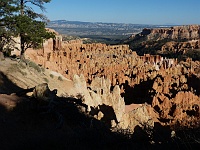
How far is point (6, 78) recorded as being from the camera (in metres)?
15.2

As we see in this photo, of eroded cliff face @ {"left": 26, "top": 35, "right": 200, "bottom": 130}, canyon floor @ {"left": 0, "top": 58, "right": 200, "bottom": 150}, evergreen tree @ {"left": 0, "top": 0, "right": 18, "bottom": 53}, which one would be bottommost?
eroded cliff face @ {"left": 26, "top": 35, "right": 200, "bottom": 130}

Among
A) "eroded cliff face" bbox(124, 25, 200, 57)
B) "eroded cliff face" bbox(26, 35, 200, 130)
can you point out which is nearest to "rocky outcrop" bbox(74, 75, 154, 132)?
"eroded cliff face" bbox(26, 35, 200, 130)

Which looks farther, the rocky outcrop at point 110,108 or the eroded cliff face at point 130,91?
the eroded cliff face at point 130,91

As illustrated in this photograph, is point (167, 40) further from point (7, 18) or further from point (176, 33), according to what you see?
point (7, 18)

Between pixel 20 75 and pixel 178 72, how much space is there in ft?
137

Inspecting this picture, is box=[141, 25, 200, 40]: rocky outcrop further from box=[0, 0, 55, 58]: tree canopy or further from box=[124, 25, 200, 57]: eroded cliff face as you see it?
box=[0, 0, 55, 58]: tree canopy

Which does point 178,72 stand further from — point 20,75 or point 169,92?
point 20,75

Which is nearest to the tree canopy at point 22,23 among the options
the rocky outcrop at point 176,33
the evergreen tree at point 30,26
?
the evergreen tree at point 30,26

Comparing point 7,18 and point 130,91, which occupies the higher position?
point 7,18

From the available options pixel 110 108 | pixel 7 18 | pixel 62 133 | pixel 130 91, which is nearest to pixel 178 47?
pixel 130 91

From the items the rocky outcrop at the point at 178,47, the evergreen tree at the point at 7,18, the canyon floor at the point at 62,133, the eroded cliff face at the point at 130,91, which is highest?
the evergreen tree at the point at 7,18

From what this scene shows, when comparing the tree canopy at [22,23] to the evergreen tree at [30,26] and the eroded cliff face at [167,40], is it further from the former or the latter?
the eroded cliff face at [167,40]

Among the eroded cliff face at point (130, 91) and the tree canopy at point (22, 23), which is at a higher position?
the tree canopy at point (22, 23)

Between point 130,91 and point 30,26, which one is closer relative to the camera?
point 30,26
